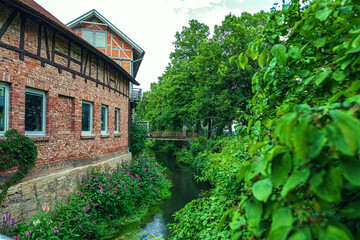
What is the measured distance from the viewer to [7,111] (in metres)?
4.63

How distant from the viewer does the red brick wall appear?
4.66 m

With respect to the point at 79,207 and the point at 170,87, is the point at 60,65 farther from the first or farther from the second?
the point at 170,87

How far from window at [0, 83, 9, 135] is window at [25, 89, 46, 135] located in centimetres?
61

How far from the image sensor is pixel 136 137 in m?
13.9

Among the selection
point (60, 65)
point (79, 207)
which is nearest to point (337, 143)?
point (79, 207)

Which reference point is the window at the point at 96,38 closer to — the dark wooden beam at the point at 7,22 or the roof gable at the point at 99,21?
the roof gable at the point at 99,21

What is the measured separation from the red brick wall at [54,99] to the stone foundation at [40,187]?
283 mm

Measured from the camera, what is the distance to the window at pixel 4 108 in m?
4.58

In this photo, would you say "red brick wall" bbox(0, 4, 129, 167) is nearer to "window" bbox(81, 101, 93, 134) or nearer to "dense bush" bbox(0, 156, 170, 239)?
"window" bbox(81, 101, 93, 134)

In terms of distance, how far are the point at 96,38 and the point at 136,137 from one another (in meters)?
8.42

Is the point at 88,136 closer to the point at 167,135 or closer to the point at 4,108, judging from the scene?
the point at 4,108

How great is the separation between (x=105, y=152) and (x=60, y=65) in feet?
14.6

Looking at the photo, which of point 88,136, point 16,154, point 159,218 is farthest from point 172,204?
point 16,154

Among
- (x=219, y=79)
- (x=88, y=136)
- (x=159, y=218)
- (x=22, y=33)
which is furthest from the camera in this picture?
(x=219, y=79)
